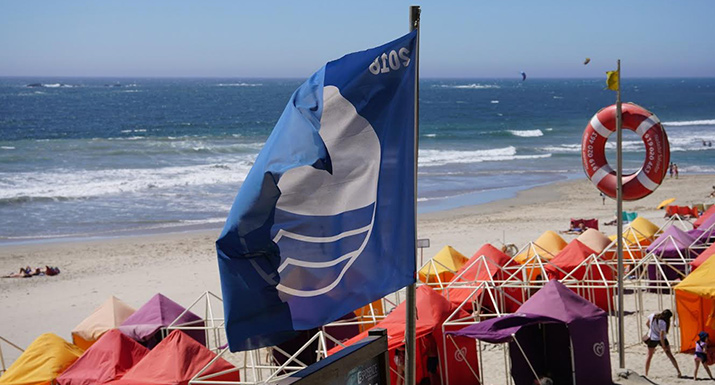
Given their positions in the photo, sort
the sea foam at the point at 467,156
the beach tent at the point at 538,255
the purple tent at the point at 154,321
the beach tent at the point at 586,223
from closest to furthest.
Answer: the purple tent at the point at 154,321, the beach tent at the point at 538,255, the beach tent at the point at 586,223, the sea foam at the point at 467,156

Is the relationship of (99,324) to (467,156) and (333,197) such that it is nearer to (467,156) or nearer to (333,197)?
(333,197)

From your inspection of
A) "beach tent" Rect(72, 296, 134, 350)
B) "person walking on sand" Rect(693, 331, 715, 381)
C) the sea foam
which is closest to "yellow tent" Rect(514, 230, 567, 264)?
"person walking on sand" Rect(693, 331, 715, 381)

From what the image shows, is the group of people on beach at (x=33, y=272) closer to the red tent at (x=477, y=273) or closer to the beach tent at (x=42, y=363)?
the beach tent at (x=42, y=363)

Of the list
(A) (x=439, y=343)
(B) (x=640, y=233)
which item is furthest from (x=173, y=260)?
(A) (x=439, y=343)

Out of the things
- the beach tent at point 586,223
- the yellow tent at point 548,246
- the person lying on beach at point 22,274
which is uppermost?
the yellow tent at point 548,246

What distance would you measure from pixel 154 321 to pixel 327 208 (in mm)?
8515

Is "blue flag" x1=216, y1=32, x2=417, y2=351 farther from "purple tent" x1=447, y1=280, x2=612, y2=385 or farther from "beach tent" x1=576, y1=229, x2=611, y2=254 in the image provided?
"beach tent" x1=576, y1=229, x2=611, y2=254

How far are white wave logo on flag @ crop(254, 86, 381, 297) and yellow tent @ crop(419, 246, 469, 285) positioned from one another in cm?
1050

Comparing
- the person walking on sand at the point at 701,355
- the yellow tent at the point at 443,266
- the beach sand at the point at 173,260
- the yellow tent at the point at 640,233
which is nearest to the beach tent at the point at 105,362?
the beach sand at the point at 173,260

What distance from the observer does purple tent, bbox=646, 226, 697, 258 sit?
15.6 m

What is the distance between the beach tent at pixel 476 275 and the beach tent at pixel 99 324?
5148 mm

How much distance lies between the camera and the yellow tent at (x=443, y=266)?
1570 cm

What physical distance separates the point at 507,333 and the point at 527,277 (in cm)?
537

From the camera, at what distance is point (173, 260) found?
2216cm
